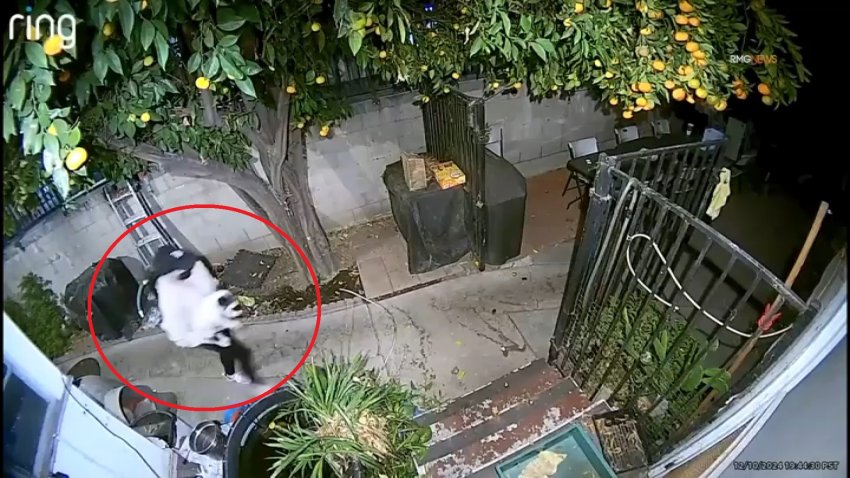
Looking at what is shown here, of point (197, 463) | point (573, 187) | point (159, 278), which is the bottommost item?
point (197, 463)

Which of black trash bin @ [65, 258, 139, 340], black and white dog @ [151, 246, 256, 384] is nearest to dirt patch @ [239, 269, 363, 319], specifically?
black and white dog @ [151, 246, 256, 384]

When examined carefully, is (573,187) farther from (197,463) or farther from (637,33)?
(197,463)

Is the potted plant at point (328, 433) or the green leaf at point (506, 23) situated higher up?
the green leaf at point (506, 23)

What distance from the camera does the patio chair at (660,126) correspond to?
12.0 feet

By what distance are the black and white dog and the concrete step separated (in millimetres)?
735

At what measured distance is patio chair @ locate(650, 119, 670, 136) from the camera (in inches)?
144

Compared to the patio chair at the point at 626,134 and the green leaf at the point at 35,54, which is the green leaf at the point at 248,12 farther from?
the patio chair at the point at 626,134

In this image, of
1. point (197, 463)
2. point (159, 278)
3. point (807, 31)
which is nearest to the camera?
point (807, 31)

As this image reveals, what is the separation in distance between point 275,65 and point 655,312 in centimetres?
194

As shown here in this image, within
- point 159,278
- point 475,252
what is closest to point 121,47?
point 159,278

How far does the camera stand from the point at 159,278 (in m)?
1.38

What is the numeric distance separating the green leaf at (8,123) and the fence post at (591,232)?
1.39m

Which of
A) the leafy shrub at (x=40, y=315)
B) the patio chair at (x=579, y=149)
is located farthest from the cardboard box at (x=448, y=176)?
the leafy shrub at (x=40, y=315)

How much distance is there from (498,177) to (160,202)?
1582mm
